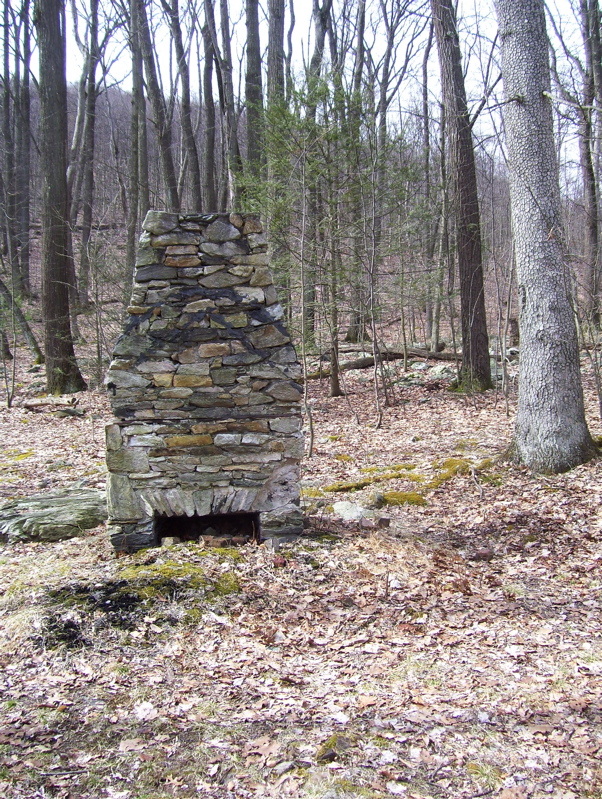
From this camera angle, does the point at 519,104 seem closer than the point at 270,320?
No

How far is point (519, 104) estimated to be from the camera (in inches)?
258

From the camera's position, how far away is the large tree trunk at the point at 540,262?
6.40 m

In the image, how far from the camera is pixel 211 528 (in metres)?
5.91

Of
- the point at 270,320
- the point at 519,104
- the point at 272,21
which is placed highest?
the point at 272,21

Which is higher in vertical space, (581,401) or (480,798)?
(581,401)

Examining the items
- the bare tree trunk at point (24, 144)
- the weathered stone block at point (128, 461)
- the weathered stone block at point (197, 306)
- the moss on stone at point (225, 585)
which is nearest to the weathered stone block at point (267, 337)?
the weathered stone block at point (197, 306)

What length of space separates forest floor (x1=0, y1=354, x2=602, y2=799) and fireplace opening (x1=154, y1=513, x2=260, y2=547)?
316mm

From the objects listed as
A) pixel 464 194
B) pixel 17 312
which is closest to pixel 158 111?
pixel 17 312

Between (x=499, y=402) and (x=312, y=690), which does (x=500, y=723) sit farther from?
(x=499, y=402)

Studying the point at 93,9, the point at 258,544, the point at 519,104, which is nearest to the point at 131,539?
the point at 258,544

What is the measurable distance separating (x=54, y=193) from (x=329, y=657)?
41.4 ft

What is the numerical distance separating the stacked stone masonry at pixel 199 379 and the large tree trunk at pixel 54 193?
878 cm

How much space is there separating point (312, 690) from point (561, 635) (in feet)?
5.79

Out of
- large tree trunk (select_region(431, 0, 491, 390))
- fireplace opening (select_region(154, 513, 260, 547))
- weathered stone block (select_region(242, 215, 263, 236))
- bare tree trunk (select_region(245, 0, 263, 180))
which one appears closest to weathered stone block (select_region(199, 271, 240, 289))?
weathered stone block (select_region(242, 215, 263, 236))
